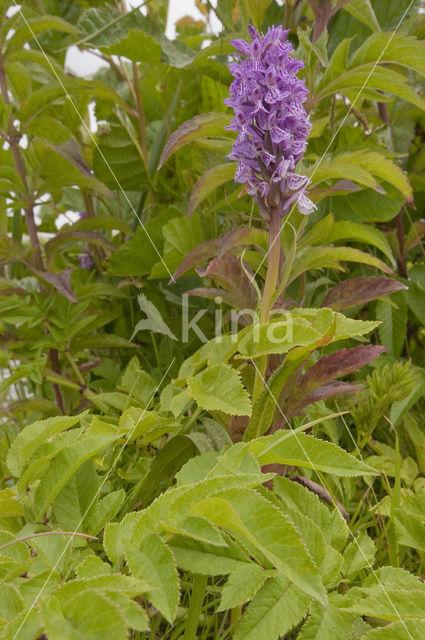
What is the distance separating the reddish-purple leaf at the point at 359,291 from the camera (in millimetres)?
866

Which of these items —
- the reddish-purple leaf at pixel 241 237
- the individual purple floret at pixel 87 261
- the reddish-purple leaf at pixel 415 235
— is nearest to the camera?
the reddish-purple leaf at pixel 241 237

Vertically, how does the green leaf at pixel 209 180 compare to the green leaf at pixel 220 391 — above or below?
above

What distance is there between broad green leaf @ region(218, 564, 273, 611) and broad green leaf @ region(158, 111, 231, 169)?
22.0 inches

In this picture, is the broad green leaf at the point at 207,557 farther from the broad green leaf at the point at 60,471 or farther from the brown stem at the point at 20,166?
Answer: the brown stem at the point at 20,166

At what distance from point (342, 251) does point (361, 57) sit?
0.31m

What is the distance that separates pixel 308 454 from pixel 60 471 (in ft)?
0.84

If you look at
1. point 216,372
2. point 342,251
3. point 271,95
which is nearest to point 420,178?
point 342,251

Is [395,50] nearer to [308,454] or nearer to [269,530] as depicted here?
[308,454]

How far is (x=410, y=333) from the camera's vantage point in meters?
1.45

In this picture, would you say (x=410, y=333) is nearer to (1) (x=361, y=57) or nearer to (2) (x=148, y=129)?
(1) (x=361, y=57)

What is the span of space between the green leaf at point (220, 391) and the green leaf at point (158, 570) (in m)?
0.17

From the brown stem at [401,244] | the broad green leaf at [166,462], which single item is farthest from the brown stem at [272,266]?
the brown stem at [401,244]

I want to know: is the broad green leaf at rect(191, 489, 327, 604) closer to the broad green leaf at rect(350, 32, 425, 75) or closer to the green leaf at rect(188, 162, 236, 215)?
the green leaf at rect(188, 162, 236, 215)

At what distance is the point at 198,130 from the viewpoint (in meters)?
0.87
